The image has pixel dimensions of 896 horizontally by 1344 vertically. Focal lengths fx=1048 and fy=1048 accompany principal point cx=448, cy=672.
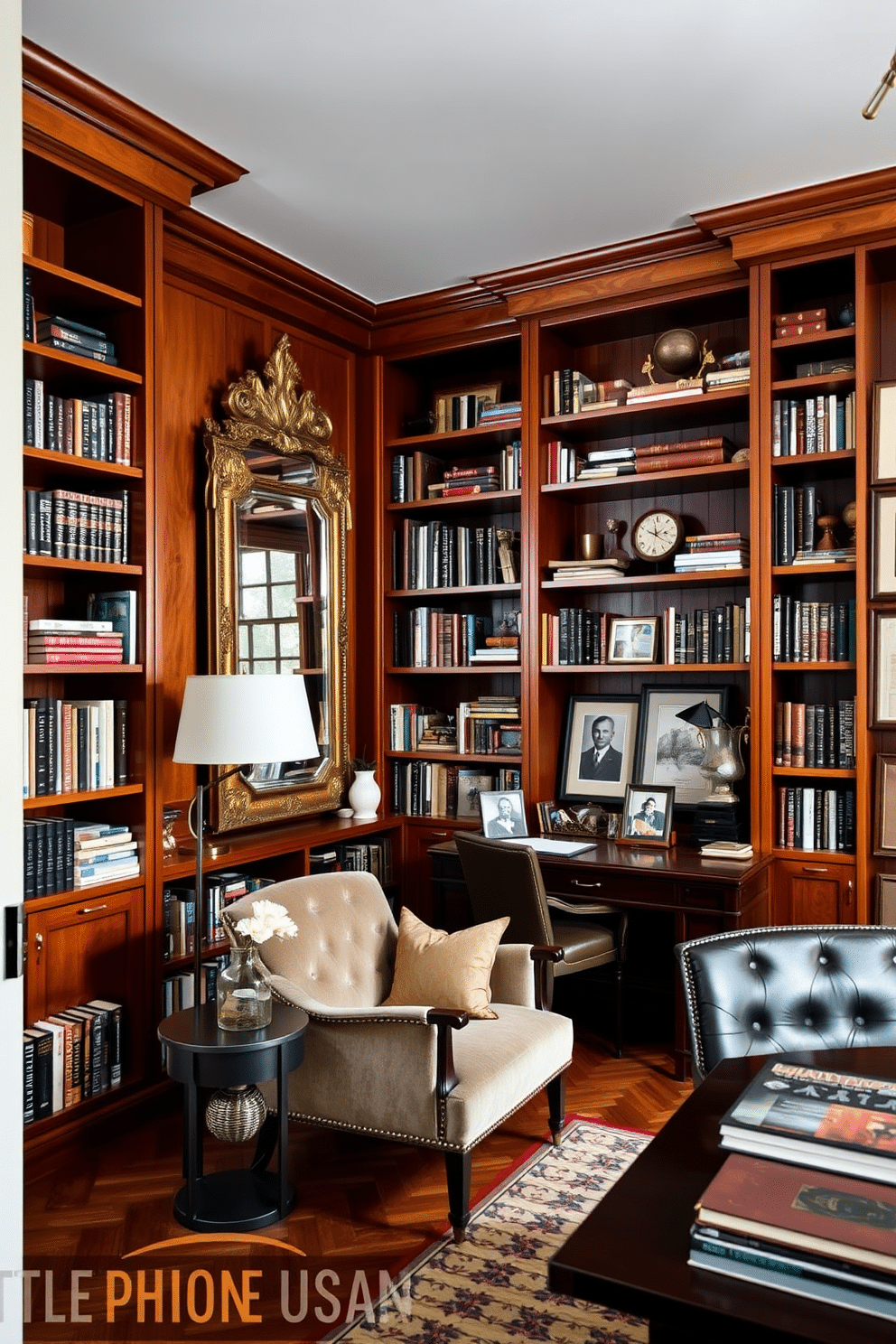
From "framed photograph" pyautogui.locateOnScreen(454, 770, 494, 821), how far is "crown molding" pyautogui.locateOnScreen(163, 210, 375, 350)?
208cm

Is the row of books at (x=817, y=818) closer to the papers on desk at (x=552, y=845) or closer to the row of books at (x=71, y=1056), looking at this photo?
the papers on desk at (x=552, y=845)

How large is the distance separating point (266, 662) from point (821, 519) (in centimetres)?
225

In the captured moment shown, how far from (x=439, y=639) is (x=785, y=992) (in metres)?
2.93

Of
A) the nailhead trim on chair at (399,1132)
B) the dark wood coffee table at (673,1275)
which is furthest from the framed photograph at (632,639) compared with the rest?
the dark wood coffee table at (673,1275)

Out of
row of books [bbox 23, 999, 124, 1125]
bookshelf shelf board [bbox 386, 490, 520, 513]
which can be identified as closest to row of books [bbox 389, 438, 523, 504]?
bookshelf shelf board [bbox 386, 490, 520, 513]

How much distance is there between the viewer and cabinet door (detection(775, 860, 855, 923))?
3.87 metres

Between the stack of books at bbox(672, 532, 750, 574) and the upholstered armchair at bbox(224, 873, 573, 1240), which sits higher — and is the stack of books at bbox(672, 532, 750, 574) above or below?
above

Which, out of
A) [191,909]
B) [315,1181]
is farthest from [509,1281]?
[191,909]

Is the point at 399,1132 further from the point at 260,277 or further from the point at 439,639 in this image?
the point at 260,277

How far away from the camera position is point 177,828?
3.97m

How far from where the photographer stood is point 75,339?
3.30 metres

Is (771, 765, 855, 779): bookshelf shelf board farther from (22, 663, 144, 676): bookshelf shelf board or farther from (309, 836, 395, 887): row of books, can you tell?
(22, 663, 144, 676): bookshelf shelf board

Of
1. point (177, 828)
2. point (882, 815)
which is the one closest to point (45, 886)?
point (177, 828)

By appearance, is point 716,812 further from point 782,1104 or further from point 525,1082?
point 782,1104
